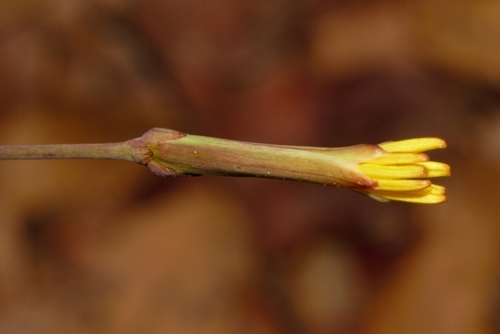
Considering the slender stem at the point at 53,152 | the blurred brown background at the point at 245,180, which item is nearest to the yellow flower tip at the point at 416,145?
the slender stem at the point at 53,152

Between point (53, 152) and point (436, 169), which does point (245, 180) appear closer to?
point (436, 169)

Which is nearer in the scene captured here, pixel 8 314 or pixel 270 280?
pixel 8 314

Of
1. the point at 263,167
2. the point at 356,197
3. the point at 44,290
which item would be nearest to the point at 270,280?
the point at 356,197

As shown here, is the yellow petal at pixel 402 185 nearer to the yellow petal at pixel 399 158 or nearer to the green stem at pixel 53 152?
the yellow petal at pixel 399 158

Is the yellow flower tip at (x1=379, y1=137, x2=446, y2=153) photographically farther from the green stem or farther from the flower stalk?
the green stem

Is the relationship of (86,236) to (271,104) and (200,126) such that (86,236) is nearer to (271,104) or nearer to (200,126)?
(200,126)

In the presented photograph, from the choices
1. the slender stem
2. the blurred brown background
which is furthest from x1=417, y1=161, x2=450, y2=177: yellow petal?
the blurred brown background
